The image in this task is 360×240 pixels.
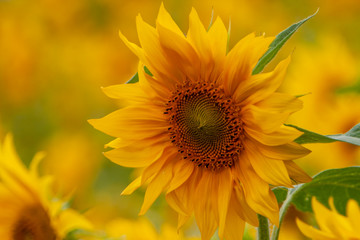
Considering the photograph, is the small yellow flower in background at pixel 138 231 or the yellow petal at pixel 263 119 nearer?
the yellow petal at pixel 263 119

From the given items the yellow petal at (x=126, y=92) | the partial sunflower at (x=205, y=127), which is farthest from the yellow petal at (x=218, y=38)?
the yellow petal at (x=126, y=92)

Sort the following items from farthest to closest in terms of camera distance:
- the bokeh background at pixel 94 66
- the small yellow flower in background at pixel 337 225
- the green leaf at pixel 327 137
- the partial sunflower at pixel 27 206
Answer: the bokeh background at pixel 94 66 < the partial sunflower at pixel 27 206 < the green leaf at pixel 327 137 < the small yellow flower in background at pixel 337 225

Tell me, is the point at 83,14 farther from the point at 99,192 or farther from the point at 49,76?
the point at 99,192

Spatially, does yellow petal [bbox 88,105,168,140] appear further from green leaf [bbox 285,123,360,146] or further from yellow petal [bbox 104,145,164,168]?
green leaf [bbox 285,123,360,146]

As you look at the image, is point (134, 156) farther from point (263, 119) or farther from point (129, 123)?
point (263, 119)

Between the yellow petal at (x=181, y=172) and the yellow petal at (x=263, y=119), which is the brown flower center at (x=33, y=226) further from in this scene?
the yellow petal at (x=263, y=119)

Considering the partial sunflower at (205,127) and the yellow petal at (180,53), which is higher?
the yellow petal at (180,53)

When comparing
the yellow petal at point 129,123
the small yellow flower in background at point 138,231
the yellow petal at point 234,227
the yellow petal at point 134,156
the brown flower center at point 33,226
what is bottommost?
the small yellow flower in background at point 138,231

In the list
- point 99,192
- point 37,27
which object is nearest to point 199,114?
point 99,192
